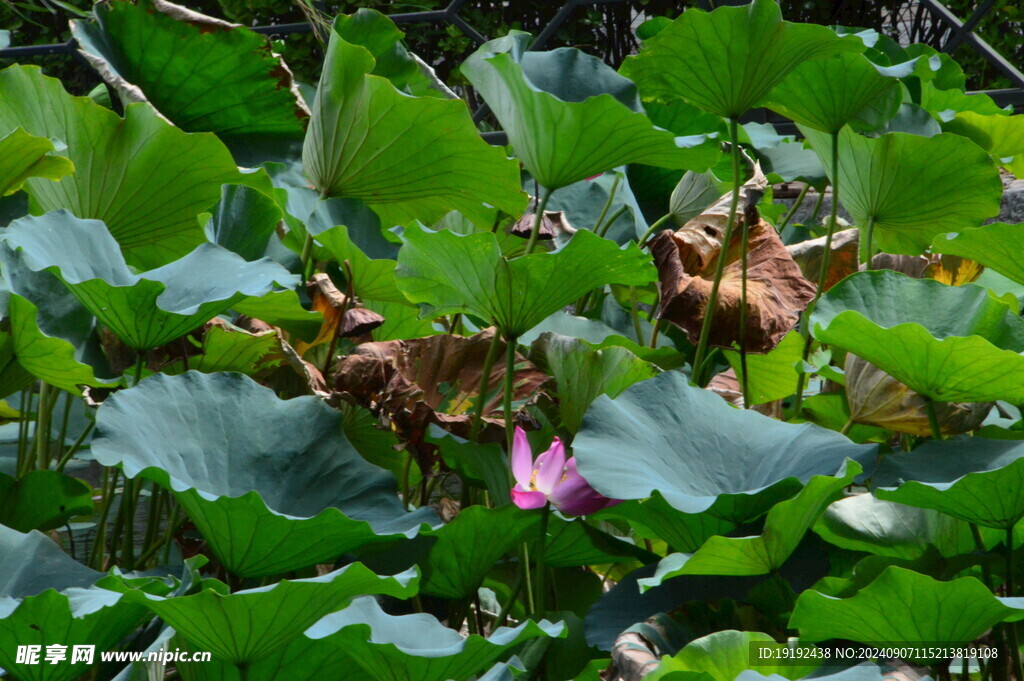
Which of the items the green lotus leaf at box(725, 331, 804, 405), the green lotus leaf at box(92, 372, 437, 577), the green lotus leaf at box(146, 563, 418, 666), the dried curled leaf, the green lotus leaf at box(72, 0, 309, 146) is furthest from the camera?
the green lotus leaf at box(72, 0, 309, 146)

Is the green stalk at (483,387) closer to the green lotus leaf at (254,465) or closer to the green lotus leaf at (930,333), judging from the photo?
the green lotus leaf at (254,465)

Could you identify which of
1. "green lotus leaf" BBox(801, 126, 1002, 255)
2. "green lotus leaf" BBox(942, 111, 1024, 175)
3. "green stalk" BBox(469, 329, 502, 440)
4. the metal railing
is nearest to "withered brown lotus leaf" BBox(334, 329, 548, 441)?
"green stalk" BBox(469, 329, 502, 440)

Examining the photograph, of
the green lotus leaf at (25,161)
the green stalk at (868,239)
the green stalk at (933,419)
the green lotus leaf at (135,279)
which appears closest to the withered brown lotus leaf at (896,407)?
the green stalk at (933,419)

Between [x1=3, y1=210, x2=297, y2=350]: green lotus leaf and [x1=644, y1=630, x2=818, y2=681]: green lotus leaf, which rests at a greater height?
[x1=3, y1=210, x2=297, y2=350]: green lotus leaf

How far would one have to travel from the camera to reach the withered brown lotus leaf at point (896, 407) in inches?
31.9

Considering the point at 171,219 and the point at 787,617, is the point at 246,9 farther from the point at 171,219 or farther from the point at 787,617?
the point at 787,617

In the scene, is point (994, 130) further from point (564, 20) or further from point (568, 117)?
point (564, 20)

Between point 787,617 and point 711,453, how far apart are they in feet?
0.44

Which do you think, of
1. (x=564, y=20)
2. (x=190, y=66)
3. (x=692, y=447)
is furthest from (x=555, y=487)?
(x=564, y=20)

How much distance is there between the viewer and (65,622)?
1.91 ft

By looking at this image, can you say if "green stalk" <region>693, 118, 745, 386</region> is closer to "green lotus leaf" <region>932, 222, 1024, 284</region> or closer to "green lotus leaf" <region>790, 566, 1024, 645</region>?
Answer: "green lotus leaf" <region>932, 222, 1024, 284</region>

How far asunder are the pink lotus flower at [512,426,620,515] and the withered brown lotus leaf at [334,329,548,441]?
4.3 inches

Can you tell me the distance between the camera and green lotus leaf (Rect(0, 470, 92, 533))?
83cm

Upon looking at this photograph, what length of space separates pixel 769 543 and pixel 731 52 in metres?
0.46
